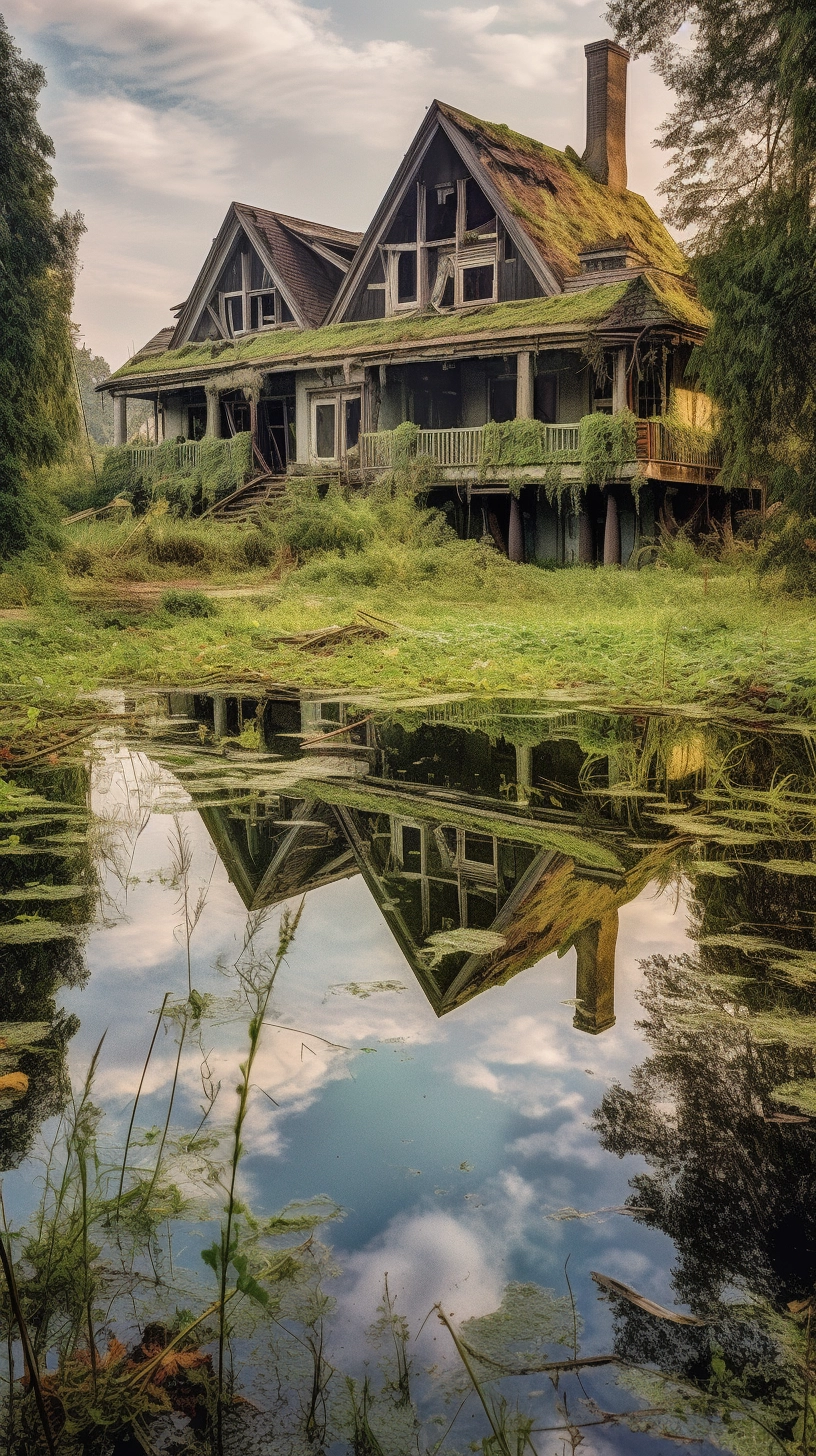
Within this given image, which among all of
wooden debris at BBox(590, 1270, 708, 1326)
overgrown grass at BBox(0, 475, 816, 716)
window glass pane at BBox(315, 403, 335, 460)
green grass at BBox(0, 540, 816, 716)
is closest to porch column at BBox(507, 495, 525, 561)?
overgrown grass at BBox(0, 475, 816, 716)

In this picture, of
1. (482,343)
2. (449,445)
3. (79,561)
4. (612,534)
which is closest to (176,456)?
(449,445)

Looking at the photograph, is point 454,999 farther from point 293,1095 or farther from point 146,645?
point 146,645

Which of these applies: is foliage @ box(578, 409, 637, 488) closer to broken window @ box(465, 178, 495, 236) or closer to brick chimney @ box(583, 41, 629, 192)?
broken window @ box(465, 178, 495, 236)

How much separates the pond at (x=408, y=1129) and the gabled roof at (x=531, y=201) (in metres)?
22.6

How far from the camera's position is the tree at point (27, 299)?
15016mm

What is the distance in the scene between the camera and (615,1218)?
8.70 feet

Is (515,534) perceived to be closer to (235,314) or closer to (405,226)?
(405,226)

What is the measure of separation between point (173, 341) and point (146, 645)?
79.6 ft

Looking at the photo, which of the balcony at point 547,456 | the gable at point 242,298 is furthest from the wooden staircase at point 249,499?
the gable at point 242,298

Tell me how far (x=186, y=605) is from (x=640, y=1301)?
14608mm

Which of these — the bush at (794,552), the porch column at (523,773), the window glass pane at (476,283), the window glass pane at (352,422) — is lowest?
the porch column at (523,773)

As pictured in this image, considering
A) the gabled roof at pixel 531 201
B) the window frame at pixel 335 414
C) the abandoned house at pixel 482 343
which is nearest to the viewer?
the abandoned house at pixel 482 343

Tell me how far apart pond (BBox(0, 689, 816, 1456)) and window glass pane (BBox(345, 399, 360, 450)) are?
83.1 ft

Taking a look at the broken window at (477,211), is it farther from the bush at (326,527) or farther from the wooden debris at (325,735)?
the wooden debris at (325,735)
